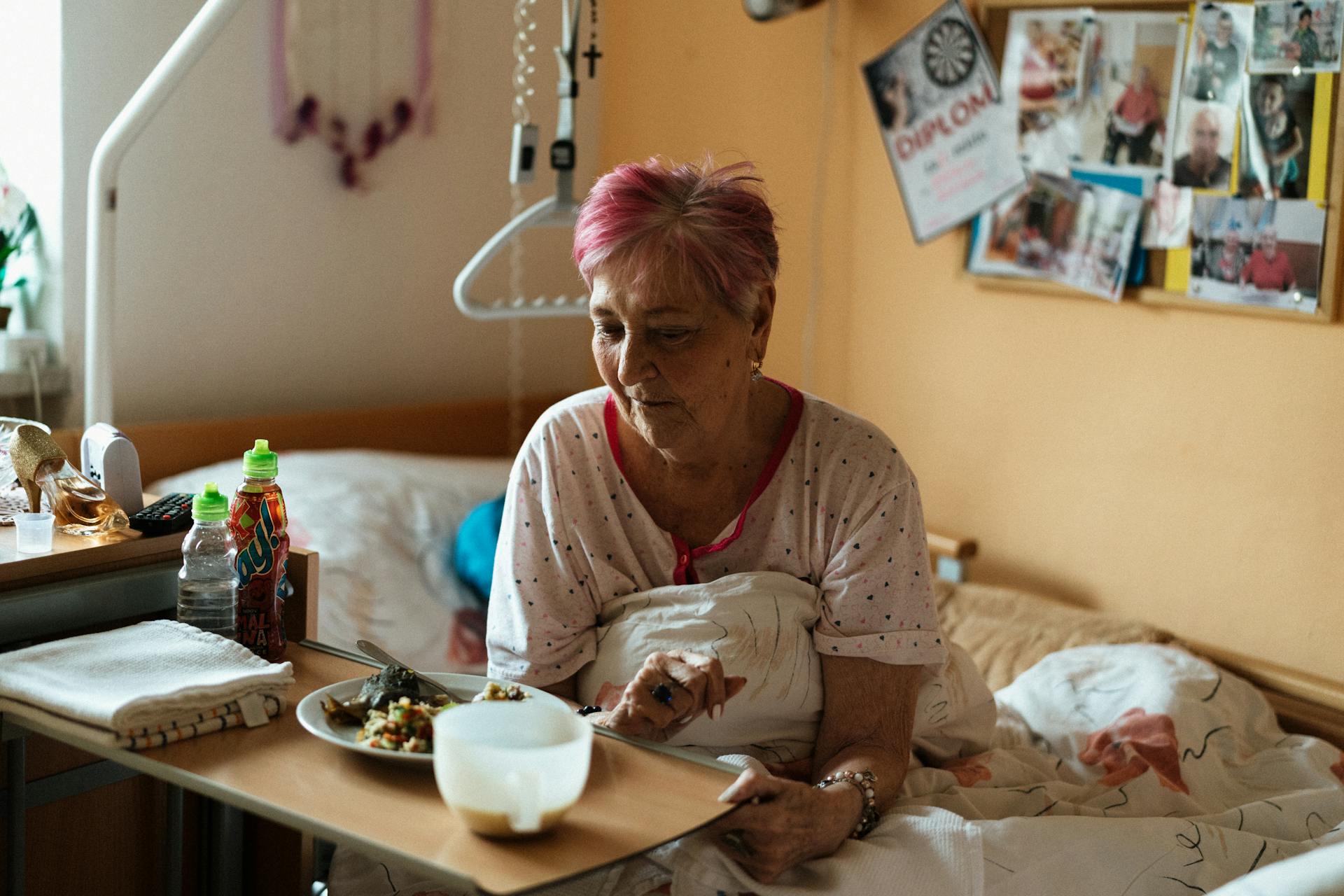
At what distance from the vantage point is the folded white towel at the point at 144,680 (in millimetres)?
1090

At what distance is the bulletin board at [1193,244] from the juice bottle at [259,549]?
5.18 ft

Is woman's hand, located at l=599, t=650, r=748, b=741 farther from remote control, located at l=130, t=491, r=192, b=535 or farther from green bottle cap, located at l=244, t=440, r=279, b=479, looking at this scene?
remote control, located at l=130, t=491, r=192, b=535

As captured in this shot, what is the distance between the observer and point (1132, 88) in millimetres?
2297

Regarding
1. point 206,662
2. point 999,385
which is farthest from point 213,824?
point 999,385

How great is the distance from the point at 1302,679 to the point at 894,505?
3.32 feet

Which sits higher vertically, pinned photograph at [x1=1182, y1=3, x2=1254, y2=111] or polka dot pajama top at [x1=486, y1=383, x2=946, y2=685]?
pinned photograph at [x1=1182, y1=3, x2=1254, y2=111]

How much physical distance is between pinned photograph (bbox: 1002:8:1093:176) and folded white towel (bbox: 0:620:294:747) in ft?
5.65

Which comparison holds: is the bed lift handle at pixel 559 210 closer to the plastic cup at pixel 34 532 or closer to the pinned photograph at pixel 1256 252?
the plastic cup at pixel 34 532

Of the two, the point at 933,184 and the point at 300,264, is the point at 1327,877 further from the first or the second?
the point at 300,264

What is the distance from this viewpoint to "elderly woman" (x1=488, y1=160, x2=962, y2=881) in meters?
1.37

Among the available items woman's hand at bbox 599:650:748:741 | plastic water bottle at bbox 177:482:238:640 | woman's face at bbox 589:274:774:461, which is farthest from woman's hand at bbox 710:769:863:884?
plastic water bottle at bbox 177:482:238:640

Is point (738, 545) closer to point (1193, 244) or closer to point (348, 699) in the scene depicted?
point (348, 699)

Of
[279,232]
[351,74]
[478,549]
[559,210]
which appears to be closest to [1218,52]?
[559,210]

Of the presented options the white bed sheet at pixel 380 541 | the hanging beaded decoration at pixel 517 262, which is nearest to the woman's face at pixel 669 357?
the white bed sheet at pixel 380 541
